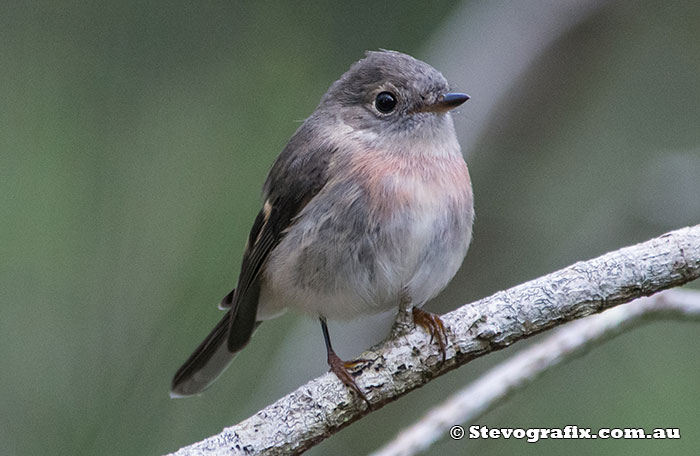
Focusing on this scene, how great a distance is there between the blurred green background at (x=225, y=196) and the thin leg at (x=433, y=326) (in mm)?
1041

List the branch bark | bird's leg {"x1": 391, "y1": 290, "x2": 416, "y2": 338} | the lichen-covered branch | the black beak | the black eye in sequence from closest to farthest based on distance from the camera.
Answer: the branch bark, bird's leg {"x1": 391, "y1": 290, "x2": 416, "y2": 338}, the lichen-covered branch, the black beak, the black eye

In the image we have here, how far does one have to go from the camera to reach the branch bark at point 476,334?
253cm

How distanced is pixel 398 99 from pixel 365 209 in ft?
1.71

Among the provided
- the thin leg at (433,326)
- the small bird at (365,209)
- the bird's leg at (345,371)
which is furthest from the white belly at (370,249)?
the bird's leg at (345,371)

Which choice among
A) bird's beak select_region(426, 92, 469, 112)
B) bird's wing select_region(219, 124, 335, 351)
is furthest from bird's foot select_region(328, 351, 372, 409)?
bird's beak select_region(426, 92, 469, 112)

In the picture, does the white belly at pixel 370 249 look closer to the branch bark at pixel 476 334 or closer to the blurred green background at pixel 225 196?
the branch bark at pixel 476 334

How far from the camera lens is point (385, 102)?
3.32 meters

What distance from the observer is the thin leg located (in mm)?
2627

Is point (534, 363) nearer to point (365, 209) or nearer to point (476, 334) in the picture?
point (476, 334)

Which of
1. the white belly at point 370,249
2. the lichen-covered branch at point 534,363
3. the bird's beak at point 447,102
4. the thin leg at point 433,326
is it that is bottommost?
the lichen-covered branch at point 534,363

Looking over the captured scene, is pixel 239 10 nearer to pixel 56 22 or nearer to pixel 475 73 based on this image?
pixel 56 22

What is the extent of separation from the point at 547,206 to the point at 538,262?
348 millimetres

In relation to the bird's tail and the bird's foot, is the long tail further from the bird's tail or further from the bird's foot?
the bird's foot

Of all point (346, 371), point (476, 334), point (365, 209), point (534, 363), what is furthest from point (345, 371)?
point (534, 363)
